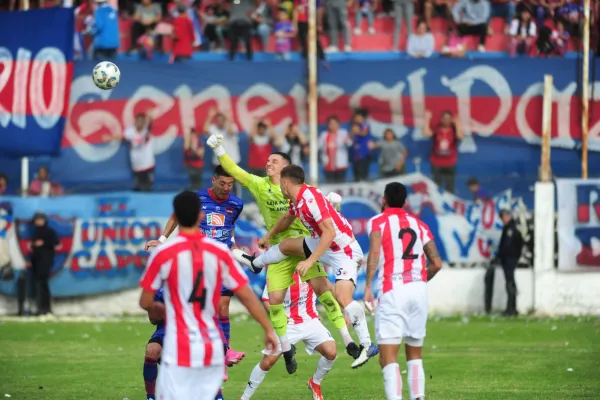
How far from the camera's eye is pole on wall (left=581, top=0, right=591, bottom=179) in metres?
24.6

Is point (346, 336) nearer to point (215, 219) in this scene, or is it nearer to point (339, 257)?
point (339, 257)

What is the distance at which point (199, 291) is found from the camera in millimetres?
8539

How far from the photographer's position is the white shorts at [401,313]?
10.5 meters

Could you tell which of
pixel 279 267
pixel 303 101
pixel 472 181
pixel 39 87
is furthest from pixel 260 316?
pixel 39 87

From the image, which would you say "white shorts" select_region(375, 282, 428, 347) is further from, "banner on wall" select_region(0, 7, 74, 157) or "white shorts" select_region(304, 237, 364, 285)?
"banner on wall" select_region(0, 7, 74, 157)

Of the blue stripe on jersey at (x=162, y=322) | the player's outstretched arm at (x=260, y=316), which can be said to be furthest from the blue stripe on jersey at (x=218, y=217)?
the player's outstretched arm at (x=260, y=316)

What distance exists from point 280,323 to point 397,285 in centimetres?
263

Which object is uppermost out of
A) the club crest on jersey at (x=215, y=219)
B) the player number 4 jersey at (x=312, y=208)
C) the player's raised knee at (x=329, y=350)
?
the player number 4 jersey at (x=312, y=208)

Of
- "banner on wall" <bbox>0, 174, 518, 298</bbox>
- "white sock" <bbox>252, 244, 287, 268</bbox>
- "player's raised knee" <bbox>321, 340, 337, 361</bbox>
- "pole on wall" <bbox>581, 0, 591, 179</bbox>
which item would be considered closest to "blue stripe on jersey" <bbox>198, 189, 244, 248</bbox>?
"white sock" <bbox>252, 244, 287, 268</bbox>

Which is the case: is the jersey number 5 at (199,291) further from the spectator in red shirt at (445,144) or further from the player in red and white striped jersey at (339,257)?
the spectator in red shirt at (445,144)

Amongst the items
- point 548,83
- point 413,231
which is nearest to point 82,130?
point 548,83

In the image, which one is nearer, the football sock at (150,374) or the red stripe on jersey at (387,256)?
the red stripe on jersey at (387,256)

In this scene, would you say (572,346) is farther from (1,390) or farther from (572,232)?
(1,390)

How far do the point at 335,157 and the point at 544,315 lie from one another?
218 inches
